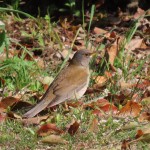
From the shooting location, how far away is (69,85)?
778 centimetres

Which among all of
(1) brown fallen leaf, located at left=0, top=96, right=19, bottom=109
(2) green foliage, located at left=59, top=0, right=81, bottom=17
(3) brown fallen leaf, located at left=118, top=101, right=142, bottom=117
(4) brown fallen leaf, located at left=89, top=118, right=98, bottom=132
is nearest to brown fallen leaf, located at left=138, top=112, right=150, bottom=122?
(3) brown fallen leaf, located at left=118, top=101, right=142, bottom=117

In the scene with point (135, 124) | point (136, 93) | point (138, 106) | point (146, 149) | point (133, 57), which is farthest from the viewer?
point (133, 57)

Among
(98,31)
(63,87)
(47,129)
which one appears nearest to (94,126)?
(47,129)

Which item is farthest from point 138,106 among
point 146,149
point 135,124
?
point 146,149

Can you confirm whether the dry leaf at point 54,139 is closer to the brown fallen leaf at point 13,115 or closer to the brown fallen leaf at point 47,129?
the brown fallen leaf at point 47,129

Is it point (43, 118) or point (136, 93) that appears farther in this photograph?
point (136, 93)

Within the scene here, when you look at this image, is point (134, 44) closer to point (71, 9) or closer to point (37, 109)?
point (71, 9)

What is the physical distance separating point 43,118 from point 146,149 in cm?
135

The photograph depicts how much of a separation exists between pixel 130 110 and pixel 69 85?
898 mm

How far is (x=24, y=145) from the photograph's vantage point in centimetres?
644

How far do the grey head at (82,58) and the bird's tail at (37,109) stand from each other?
3.68 ft

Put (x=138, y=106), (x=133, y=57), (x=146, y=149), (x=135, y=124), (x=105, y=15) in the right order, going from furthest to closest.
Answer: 1. (x=105, y=15)
2. (x=133, y=57)
3. (x=138, y=106)
4. (x=135, y=124)
5. (x=146, y=149)

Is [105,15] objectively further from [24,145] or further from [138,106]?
[24,145]

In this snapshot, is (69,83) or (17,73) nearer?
(69,83)
